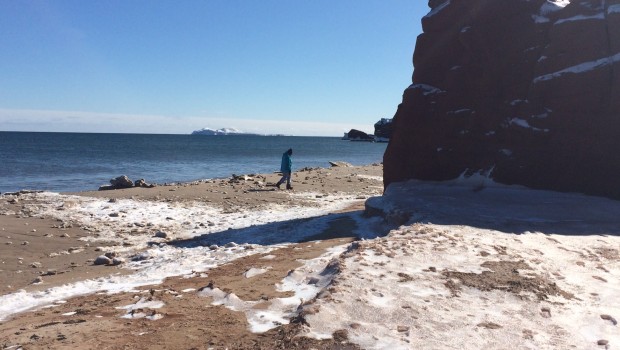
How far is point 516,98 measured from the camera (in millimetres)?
13438

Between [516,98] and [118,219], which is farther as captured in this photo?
[118,219]

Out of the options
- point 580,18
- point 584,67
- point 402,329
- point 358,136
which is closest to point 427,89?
point 584,67

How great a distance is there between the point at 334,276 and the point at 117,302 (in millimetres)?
3010

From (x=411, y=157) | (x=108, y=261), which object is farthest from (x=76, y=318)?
(x=411, y=157)

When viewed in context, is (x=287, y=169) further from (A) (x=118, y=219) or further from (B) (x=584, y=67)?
(B) (x=584, y=67)

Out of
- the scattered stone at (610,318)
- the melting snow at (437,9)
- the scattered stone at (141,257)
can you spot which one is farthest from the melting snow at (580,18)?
the scattered stone at (141,257)

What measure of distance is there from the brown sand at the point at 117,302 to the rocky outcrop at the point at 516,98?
3889 millimetres

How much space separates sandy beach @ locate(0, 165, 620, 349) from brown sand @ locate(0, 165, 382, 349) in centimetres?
3

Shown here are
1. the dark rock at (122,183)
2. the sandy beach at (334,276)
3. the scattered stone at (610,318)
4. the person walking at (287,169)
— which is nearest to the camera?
the sandy beach at (334,276)

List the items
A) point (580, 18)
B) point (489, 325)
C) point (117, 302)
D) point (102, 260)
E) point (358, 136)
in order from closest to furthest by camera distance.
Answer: point (489, 325) < point (117, 302) < point (102, 260) < point (580, 18) < point (358, 136)

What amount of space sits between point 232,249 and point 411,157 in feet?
21.8

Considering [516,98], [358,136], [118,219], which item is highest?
[516,98]

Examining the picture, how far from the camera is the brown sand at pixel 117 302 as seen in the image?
5.06 metres

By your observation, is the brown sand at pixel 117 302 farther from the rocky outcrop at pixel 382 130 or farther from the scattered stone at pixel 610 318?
the rocky outcrop at pixel 382 130
